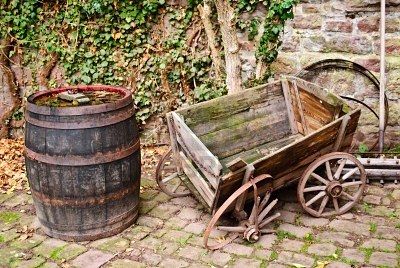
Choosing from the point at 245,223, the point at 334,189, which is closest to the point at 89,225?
the point at 245,223

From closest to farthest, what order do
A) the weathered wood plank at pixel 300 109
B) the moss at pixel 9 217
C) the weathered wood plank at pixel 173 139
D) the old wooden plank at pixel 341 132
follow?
the old wooden plank at pixel 341 132 → the weathered wood plank at pixel 173 139 → the moss at pixel 9 217 → the weathered wood plank at pixel 300 109

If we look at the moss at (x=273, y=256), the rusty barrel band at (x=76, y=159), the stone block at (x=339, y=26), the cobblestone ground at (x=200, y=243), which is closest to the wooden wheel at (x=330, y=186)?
the cobblestone ground at (x=200, y=243)

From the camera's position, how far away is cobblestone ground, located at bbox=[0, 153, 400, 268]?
380 cm

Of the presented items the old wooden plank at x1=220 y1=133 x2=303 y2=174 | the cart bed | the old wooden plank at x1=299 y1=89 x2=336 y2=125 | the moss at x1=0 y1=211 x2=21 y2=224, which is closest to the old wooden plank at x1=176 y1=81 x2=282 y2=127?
the cart bed

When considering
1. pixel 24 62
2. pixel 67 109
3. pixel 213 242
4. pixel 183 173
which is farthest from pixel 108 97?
pixel 24 62

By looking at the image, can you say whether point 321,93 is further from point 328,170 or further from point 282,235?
point 282,235

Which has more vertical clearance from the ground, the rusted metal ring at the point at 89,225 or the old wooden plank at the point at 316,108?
the old wooden plank at the point at 316,108

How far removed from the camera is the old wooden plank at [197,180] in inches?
155

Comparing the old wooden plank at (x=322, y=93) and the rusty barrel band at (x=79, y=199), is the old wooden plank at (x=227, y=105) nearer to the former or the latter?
the old wooden plank at (x=322, y=93)

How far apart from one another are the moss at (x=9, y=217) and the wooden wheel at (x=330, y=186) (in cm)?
240

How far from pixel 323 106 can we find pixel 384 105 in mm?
1034

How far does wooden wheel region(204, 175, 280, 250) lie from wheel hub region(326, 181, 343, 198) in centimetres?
49

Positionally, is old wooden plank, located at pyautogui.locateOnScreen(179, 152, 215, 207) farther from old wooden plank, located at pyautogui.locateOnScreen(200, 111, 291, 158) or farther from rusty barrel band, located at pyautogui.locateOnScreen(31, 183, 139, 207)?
rusty barrel band, located at pyautogui.locateOnScreen(31, 183, 139, 207)

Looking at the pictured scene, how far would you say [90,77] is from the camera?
6223 mm
